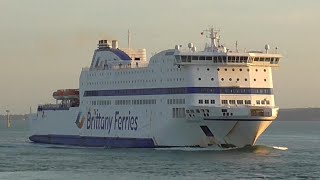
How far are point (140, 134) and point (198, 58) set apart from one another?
8.44 meters

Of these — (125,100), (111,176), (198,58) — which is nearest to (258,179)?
(111,176)

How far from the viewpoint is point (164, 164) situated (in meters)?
49.9

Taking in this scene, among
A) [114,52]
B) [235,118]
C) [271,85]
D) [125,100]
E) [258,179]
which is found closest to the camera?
[258,179]

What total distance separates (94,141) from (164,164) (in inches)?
757

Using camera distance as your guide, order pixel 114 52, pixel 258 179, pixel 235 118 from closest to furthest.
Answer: pixel 258 179
pixel 235 118
pixel 114 52

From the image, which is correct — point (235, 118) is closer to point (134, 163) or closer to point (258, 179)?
point (134, 163)

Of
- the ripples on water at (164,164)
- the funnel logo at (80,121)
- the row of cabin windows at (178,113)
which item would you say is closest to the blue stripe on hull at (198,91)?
the row of cabin windows at (178,113)

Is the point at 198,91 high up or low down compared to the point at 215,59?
down

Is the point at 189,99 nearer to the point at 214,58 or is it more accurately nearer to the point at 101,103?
the point at 214,58

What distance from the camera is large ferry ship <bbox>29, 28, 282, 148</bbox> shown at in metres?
55.8

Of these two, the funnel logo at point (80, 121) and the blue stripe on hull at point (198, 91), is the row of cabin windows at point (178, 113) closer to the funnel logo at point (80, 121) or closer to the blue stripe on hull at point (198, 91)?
the blue stripe on hull at point (198, 91)

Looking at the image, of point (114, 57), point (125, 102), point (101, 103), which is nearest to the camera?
point (125, 102)

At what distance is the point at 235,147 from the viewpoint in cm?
5681

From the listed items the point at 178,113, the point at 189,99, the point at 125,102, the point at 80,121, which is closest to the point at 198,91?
the point at 189,99
